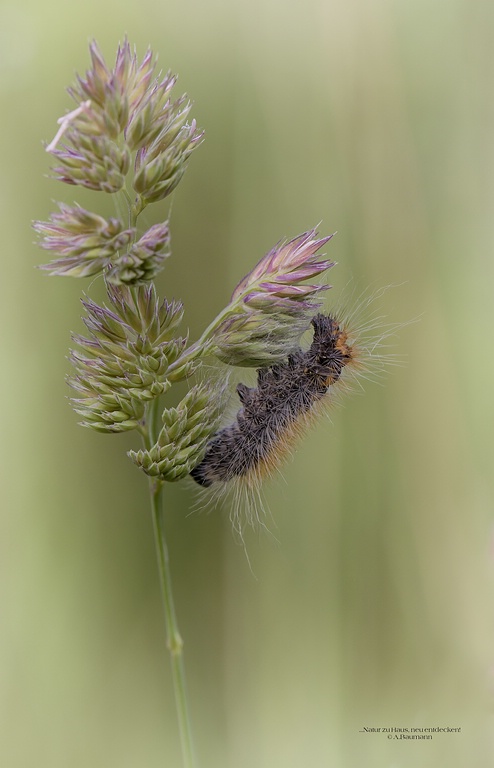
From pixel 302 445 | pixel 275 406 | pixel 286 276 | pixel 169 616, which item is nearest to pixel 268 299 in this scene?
pixel 286 276

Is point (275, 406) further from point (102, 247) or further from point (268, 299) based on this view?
point (102, 247)

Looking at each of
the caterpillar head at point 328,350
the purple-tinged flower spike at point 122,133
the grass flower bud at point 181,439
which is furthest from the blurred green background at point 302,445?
the purple-tinged flower spike at point 122,133

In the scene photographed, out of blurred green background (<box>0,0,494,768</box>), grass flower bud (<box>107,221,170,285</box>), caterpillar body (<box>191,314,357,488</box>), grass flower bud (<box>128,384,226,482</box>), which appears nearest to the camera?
grass flower bud (<box>107,221,170,285</box>)

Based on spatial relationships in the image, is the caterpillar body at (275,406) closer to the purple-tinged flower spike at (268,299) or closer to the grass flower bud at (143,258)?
the purple-tinged flower spike at (268,299)

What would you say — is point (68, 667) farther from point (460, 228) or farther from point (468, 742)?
point (460, 228)

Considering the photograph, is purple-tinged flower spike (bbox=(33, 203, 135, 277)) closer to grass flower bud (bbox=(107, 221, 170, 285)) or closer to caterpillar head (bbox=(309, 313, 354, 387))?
grass flower bud (bbox=(107, 221, 170, 285))

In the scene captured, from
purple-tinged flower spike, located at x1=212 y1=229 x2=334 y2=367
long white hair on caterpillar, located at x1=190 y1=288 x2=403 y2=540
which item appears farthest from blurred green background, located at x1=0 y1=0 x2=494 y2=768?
purple-tinged flower spike, located at x1=212 y1=229 x2=334 y2=367
